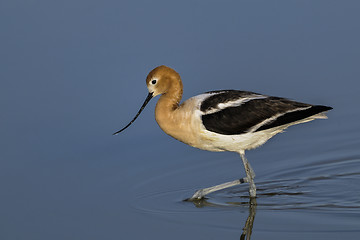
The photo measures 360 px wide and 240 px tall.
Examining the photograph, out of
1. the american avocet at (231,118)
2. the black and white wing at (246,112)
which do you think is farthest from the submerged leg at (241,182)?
the black and white wing at (246,112)

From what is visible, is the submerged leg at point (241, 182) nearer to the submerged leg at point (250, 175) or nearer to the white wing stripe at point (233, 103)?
the submerged leg at point (250, 175)

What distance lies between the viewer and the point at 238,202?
9.24 meters

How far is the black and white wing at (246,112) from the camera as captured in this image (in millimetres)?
9133

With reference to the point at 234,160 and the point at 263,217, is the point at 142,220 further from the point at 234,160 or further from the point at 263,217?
the point at 234,160

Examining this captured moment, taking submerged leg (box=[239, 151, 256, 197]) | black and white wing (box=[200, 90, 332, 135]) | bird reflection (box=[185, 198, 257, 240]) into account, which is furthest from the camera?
submerged leg (box=[239, 151, 256, 197])

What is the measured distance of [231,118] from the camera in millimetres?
9211

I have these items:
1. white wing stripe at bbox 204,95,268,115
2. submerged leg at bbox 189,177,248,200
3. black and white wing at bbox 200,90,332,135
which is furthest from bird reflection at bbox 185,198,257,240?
white wing stripe at bbox 204,95,268,115

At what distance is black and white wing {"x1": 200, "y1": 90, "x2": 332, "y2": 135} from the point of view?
9.13 meters

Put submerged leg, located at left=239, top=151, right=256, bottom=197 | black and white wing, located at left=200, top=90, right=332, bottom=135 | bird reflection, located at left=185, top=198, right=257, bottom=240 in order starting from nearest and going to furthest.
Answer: bird reflection, located at left=185, top=198, right=257, bottom=240 < black and white wing, located at left=200, top=90, right=332, bottom=135 < submerged leg, located at left=239, top=151, right=256, bottom=197

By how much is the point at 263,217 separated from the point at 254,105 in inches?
56.6

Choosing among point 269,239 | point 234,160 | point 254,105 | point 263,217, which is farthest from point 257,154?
point 269,239

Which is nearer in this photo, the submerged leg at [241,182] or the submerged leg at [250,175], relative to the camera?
the submerged leg at [241,182]

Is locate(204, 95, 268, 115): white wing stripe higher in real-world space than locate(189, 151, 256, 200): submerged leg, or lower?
higher

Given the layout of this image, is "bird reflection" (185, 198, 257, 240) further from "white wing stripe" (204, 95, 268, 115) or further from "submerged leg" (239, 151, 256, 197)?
"white wing stripe" (204, 95, 268, 115)
